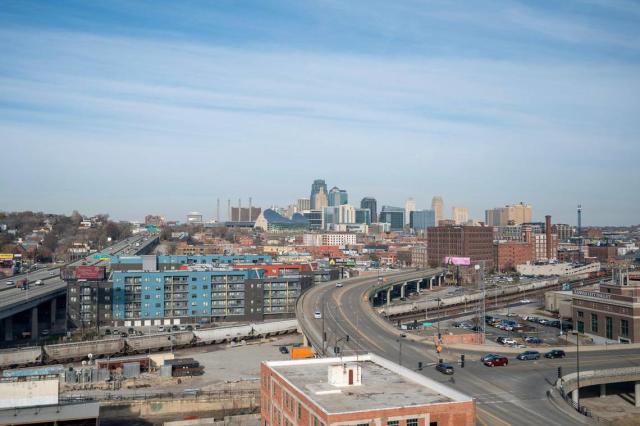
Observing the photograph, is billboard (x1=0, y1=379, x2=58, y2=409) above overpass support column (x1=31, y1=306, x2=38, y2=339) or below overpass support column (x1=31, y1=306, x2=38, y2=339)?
above

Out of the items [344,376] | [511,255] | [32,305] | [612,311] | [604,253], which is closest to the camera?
[344,376]

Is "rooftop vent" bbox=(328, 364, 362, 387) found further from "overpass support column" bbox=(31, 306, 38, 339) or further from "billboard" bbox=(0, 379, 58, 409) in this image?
"overpass support column" bbox=(31, 306, 38, 339)

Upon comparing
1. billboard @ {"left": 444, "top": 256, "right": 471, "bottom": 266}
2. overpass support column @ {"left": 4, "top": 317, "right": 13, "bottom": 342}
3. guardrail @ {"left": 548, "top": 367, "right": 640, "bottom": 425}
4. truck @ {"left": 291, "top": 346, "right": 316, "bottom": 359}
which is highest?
billboard @ {"left": 444, "top": 256, "right": 471, "bottom": 266}

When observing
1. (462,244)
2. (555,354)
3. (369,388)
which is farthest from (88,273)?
(462,244)

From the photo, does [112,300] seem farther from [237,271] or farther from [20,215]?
[20,215]

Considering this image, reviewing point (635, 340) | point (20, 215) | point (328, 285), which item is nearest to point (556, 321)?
point (635, 340)

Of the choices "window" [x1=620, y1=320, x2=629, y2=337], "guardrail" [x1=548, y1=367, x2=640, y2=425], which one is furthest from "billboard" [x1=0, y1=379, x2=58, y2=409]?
"window" [x1=620, y1=320, x2=629, y2=337]

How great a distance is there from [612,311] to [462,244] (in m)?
62.8

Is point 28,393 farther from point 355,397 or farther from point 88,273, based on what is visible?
point 88,273

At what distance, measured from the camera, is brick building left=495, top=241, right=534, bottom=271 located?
4813 inches

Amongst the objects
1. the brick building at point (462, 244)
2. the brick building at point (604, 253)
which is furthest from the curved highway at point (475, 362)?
the brick building at point (604, 253)

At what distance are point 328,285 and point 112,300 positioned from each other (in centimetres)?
2127

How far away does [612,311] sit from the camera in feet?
160

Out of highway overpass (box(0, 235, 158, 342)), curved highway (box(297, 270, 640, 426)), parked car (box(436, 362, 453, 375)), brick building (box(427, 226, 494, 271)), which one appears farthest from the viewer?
brick building (box(427, 226, 494, 271))
